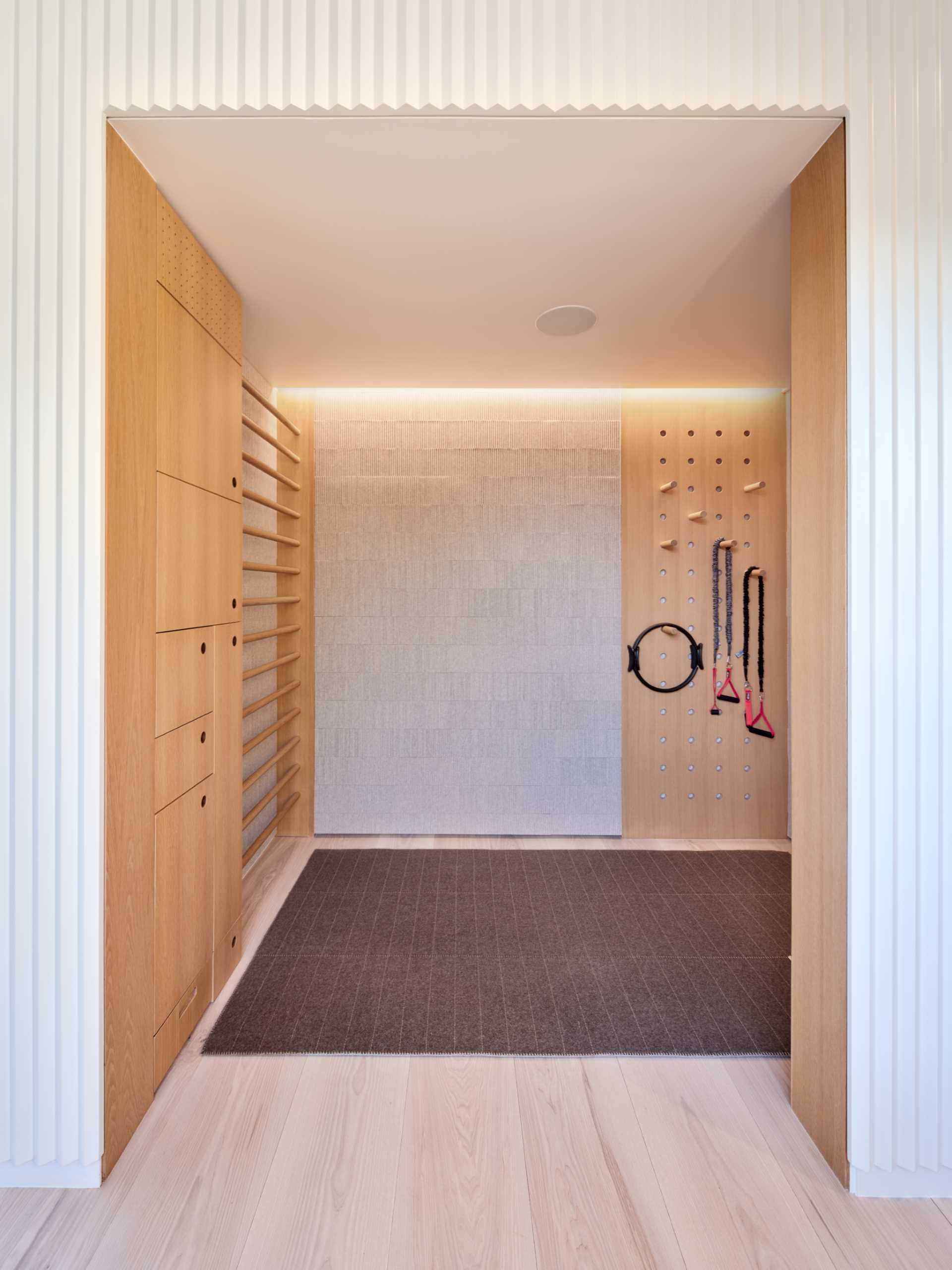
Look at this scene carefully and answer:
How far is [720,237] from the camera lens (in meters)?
2.18

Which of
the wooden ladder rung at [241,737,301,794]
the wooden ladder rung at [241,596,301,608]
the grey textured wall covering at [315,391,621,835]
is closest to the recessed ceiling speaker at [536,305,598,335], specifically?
the grey textured wall covering at [315,391,621,835]

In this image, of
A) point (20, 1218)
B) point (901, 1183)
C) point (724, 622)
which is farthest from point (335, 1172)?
point (724, 622)

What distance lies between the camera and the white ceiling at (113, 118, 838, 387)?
1710 mm

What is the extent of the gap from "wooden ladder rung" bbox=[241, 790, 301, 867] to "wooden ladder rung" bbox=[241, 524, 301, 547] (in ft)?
4.49

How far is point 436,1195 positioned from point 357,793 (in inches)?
100

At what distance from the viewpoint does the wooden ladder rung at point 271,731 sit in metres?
3.13

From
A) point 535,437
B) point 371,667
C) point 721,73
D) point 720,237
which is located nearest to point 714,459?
point 535,437

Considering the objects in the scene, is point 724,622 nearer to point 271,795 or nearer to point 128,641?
point 271,795

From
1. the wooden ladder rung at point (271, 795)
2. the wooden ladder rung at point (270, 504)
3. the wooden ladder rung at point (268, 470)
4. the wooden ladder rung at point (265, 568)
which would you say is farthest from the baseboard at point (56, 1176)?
the wooden ladder rung at point (268, 470)

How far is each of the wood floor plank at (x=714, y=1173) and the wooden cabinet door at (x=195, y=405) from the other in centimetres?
211

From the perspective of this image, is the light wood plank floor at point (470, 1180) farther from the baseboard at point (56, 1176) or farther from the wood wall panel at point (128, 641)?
the wood wall panel at point (128, 641)

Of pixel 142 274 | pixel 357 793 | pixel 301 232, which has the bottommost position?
pixel 357 793

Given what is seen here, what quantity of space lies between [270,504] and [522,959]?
2.25 metres

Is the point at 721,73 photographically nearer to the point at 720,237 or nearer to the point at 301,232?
the point at 720,237
